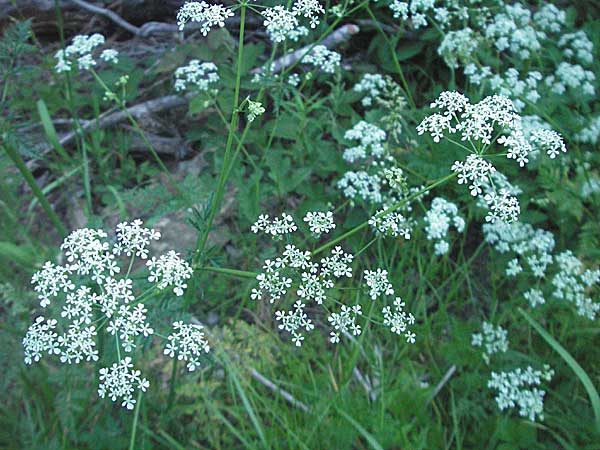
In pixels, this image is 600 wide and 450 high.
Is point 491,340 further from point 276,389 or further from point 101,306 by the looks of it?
point 101,306

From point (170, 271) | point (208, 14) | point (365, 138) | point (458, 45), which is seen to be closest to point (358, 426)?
point (170, 271)

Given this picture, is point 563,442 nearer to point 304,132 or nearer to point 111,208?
point 304,132

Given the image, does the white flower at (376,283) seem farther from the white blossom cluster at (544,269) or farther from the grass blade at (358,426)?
the white blossom cluster at (544,269)

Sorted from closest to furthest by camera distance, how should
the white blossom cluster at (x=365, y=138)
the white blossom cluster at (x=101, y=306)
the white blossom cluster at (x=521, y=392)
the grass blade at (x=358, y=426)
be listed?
the white blossom cluster at (x=101, y=306) → the grass blade at (x=358, y=426) → the white blossom cluster at (x=521, y=392) → the white blossom cluster at (x=365, y=138)

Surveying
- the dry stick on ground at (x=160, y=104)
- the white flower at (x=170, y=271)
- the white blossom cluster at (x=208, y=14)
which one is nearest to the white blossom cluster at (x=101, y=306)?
the white flower at (x=170, y=271)

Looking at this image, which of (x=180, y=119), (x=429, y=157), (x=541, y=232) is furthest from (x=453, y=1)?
(x=180, y=119)

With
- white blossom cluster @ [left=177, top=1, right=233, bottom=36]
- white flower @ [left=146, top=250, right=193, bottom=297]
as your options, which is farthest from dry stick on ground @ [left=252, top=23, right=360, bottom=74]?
white flower @ [left=146, top=250, right=193, bottom=297]
